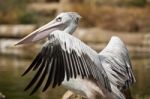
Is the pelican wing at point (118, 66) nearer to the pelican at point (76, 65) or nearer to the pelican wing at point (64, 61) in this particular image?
the pelican at point (76, 65)

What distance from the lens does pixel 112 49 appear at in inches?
308

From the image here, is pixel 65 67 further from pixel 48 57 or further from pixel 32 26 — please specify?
pixel 32 26

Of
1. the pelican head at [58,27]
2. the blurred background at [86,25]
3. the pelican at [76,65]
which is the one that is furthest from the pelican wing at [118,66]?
the blurred background at [86,25]

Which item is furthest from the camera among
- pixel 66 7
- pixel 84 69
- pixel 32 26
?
pixel 66 7

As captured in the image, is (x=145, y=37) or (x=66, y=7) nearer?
(x=145, y=37)

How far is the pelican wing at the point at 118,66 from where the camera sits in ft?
24.2

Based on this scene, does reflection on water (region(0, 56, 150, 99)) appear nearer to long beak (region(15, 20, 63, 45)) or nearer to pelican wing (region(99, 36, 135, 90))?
pelican wing (region(99, 36, 135, 90))

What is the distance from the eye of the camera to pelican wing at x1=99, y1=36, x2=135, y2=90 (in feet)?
24.2

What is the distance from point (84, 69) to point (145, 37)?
12754 mm

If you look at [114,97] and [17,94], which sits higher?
[114,97]

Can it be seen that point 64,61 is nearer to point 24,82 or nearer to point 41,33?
point 41,33

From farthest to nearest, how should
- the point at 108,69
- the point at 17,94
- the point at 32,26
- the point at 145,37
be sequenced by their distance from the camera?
the point at 32,26 → the point at 145,37 → the point at 17,94 → the point at 108,69

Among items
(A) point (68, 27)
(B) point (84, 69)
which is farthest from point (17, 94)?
(B) point (84, 69)

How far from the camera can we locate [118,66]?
24.6 feet
